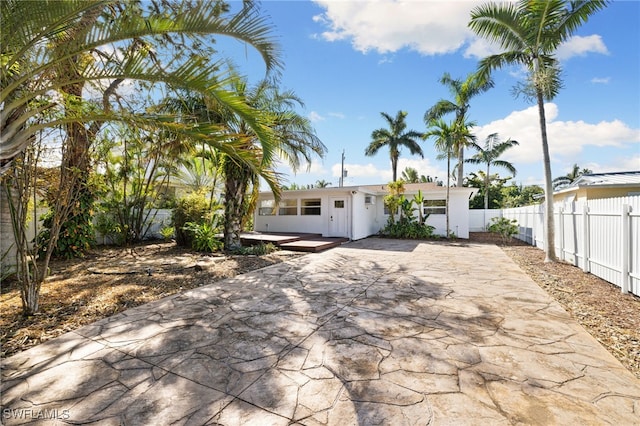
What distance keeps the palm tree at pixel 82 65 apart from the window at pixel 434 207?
47.0ft

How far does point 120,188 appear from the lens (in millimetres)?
10773

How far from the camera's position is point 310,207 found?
49.1 feet

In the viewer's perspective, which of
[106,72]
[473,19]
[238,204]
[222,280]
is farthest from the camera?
[238,204]

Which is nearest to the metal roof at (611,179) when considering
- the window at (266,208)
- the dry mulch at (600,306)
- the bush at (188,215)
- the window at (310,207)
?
the dry mulch at (600,306)

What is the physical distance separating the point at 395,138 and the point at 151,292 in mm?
23289

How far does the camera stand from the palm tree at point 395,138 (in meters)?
24.4

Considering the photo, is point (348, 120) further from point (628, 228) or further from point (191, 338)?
point (191, 338)

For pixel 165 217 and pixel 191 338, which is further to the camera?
pixel 165 217

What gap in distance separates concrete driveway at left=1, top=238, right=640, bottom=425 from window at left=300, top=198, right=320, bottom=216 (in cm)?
1007

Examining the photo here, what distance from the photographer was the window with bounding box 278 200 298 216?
15359 mm

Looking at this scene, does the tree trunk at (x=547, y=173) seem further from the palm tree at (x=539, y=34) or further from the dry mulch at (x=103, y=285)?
the dry mulch at (x=103, y=285)

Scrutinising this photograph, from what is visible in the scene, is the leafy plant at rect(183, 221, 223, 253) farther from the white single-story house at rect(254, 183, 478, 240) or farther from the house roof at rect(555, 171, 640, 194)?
the house roof at rect(555, 171, 640, 194)

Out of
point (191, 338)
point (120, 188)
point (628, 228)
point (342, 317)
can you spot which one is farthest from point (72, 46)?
point (120, 188)

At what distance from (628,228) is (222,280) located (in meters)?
7.75
